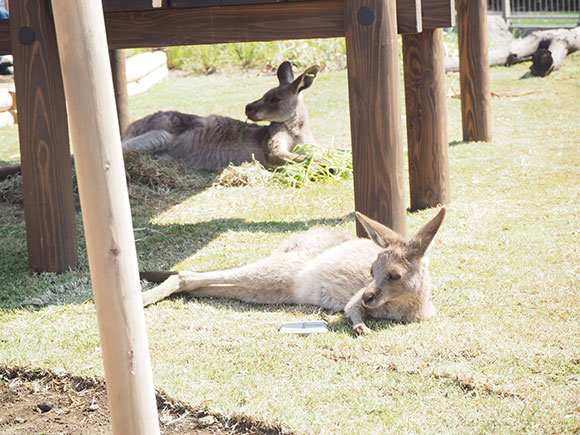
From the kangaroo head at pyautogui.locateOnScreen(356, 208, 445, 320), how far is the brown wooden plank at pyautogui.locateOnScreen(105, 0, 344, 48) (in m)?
1.54

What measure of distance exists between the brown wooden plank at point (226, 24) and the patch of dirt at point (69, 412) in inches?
97.9

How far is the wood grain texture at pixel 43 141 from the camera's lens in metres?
4.93

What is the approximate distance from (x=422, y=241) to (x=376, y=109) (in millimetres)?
1077

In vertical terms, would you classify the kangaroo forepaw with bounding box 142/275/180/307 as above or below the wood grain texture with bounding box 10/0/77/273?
below

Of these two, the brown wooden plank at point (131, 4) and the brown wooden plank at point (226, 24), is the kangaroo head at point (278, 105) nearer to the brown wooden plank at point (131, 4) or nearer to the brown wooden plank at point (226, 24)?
the brown wooden plank at point (226, 24)

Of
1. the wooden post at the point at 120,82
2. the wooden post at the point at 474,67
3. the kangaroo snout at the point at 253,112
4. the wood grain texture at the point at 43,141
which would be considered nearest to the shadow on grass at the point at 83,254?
the wood grain texture at the point at 43,141

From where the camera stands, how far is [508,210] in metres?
6.10

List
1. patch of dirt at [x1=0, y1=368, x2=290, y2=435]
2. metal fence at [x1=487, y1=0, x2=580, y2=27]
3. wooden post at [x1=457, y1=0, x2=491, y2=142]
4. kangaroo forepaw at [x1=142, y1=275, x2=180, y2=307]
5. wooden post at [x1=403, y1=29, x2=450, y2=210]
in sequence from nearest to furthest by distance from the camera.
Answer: patch of dirt at [x1=0, y1=368, x2=290, y2=435]
kangaroo forepaw at [x1=142, y1=275, x2=180, y2=307]
wooden post at [x1=403, y1=29, x2=450, y2=210]
wooden post at [x1=457, y1=0, x2=491, y2=142]
metal fence at [x1=487, y1=0, x2=580, y2=27]

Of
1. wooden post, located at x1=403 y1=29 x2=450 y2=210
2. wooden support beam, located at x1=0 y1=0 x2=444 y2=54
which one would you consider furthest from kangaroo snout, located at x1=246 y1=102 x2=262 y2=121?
wooden support beam, located at x1=0 y1=0 x2=444 y2=54

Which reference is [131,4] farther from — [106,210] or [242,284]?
[106,210]

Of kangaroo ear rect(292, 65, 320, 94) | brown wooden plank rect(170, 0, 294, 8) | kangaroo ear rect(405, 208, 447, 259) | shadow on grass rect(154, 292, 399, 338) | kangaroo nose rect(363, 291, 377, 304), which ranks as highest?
brown wooden plank rect(170, 0, 294, 8)

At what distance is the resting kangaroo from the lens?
8.19 meters

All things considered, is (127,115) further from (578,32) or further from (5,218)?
(578,32)

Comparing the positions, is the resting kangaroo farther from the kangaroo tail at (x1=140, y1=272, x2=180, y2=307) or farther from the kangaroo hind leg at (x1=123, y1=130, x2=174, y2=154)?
the kangaroo tail at (x1=140, y1=272, x2=180, y2=307)
